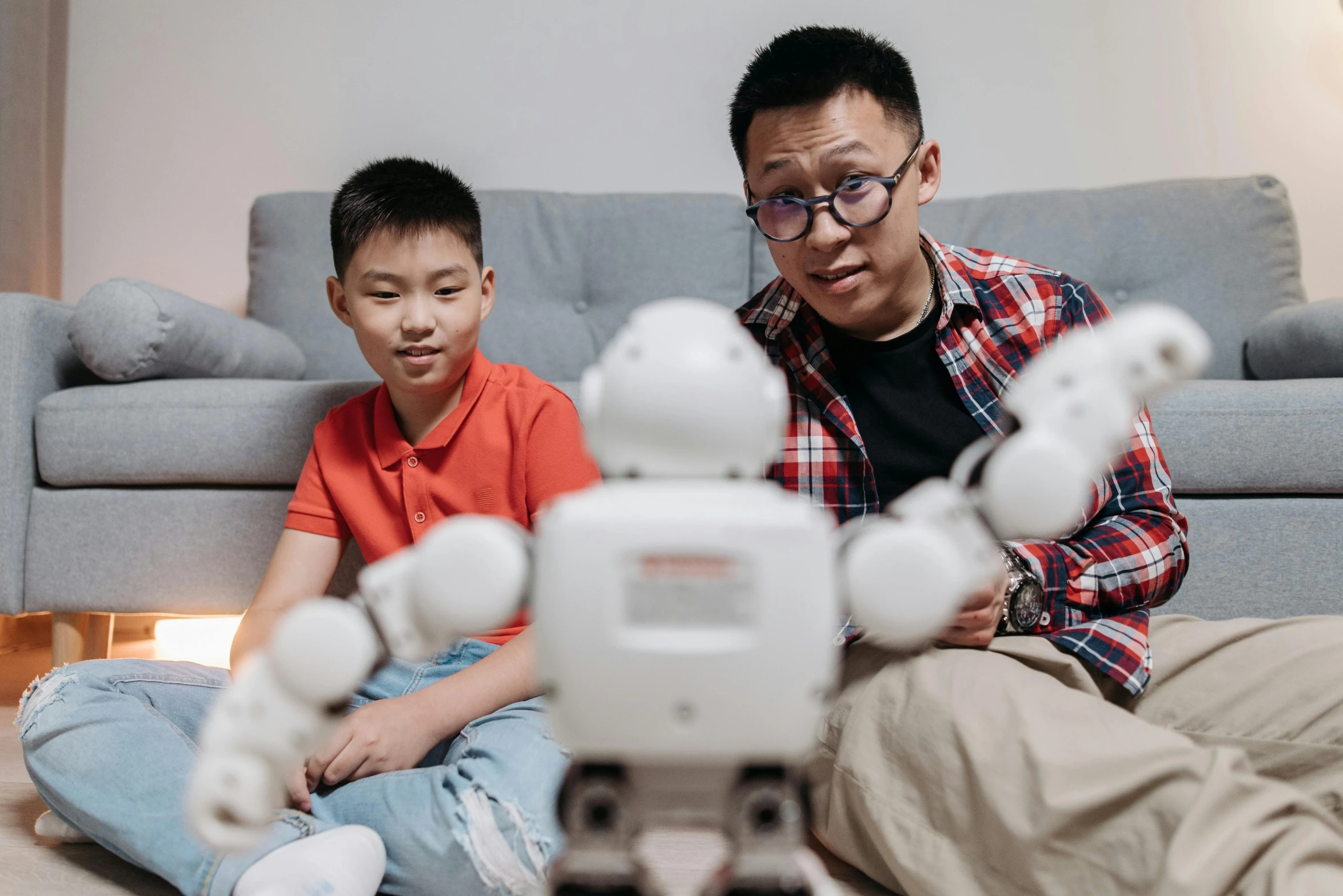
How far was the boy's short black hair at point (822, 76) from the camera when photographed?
968mm

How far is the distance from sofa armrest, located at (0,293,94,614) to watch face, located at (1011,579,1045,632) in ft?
4.82

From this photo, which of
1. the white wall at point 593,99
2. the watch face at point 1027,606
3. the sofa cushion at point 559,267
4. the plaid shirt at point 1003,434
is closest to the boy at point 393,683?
the plaid shirt at point 1003,434

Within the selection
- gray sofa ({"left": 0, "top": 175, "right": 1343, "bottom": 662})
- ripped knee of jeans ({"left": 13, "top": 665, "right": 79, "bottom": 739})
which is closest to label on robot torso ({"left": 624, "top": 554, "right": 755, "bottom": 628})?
ripped knee of jeans ({"left": 13, "top": 665, "right": 79, "bottom": 739})

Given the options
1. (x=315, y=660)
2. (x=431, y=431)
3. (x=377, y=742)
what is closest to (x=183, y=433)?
(x=431, y=431)

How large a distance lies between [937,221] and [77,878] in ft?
6.01

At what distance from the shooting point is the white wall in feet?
7.16

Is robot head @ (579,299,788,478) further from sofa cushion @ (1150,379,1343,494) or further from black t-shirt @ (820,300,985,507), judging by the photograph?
sofa cushion @ (1150,379,1343,494)

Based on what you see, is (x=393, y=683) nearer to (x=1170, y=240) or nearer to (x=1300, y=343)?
(x=1300, y=343)

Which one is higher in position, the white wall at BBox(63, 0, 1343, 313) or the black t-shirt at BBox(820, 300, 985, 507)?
the white wall at BBox(63, 0, 1343, 313)

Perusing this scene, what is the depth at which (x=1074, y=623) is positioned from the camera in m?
0.95

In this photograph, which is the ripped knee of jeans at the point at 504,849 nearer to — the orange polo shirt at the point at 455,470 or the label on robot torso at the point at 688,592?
the orange polo shirt at the point at 455,470

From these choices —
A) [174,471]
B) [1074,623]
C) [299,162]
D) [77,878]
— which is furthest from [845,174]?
[299,162]

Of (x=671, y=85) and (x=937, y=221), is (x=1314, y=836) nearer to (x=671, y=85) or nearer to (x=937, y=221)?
(x=937, y=221)

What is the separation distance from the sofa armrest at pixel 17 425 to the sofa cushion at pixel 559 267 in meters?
0.56
